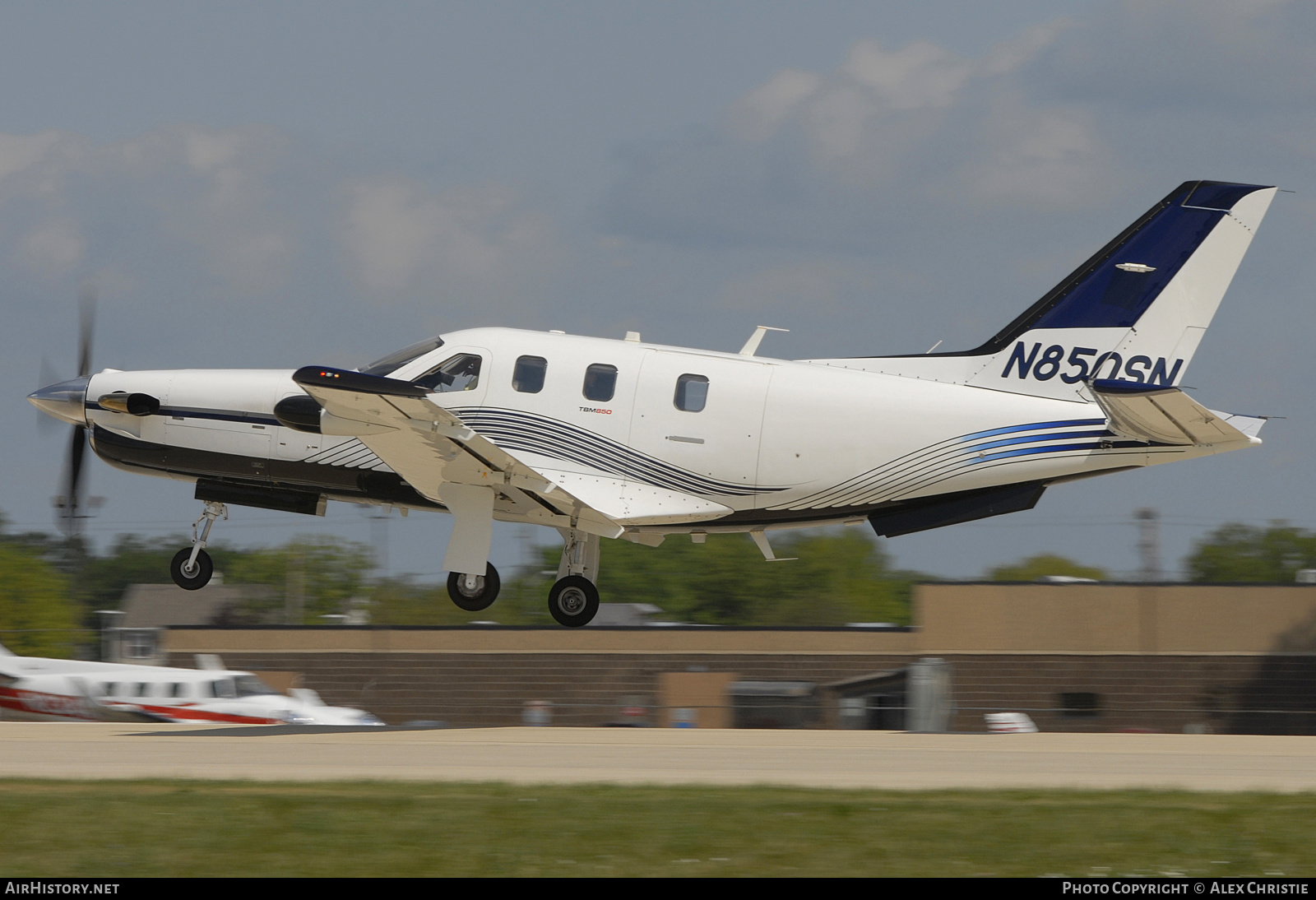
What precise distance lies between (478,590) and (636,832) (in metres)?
8.25

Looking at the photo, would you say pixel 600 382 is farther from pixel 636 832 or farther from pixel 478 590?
pixel 636 832

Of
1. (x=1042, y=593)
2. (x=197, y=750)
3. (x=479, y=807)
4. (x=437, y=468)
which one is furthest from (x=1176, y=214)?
(x=1042, y=593)

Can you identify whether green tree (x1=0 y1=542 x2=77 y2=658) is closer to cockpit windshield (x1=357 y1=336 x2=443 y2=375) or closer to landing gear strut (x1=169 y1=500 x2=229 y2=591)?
landing gear strut (x1=169 y1=500 x2=229 y2=591)

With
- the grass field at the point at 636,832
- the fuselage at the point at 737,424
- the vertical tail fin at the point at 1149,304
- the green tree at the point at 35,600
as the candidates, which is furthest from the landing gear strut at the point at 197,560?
the green tree at the point at 35,600

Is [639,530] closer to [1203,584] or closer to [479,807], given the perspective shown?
[479,807]

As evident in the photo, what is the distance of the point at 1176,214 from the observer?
1934 centimetres

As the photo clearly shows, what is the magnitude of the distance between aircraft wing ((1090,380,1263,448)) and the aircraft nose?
1354 centimetres

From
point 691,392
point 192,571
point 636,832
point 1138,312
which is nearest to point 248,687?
point 192,571

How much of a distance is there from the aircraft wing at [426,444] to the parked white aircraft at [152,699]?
14.3 metres

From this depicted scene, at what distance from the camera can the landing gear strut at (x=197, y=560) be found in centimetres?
2061

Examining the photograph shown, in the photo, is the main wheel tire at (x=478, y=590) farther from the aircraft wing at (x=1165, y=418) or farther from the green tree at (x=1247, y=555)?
the green tree at (x=1247, y=555)

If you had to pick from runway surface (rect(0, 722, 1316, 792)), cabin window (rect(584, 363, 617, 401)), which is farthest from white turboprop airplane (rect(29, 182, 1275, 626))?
runway surface (rect(0, 722, 1316, 792))
